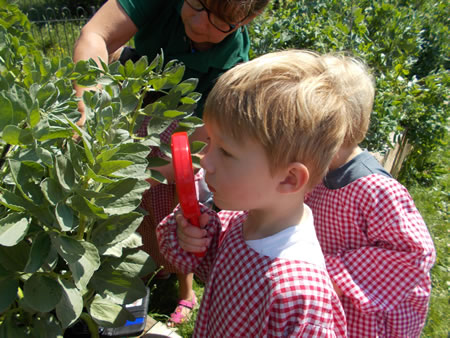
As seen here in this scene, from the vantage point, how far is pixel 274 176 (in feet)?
3.93

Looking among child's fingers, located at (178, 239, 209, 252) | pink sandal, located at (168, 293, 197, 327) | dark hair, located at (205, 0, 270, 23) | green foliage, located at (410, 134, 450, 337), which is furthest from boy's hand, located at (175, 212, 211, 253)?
green foliage, located at (410, 134, 450, 337)

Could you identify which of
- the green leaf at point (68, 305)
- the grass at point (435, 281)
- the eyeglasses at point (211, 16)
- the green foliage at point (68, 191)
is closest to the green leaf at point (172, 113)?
the green foliage at point (68, 191)

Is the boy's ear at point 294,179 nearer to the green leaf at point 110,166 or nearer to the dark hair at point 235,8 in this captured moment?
the green leaf at point 110,166

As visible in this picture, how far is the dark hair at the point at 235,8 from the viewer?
5.54 ft

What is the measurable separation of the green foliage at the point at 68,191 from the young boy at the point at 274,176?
189 mm

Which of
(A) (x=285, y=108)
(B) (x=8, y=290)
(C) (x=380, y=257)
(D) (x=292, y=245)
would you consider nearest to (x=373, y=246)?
(C) (x=380, y=257)

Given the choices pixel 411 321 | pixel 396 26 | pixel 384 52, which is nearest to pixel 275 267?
pixel 411 321

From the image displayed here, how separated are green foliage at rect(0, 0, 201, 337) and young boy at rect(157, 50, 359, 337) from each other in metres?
0.19

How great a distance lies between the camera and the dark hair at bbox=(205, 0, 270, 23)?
169cm

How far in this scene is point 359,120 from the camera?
151cm

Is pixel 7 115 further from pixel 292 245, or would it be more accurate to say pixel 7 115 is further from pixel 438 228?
pixel 438 228

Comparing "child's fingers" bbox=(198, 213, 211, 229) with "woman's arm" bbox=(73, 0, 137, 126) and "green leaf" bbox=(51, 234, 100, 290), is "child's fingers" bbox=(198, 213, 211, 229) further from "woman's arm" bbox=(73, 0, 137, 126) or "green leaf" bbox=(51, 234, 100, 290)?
"woman's arm" bbox=(73, 0, 137, 126)

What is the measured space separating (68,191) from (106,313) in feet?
1.42

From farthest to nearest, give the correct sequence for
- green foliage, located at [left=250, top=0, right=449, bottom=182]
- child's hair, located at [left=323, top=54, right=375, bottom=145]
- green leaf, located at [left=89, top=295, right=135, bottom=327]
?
green foliage, located at [left=250, top=0, right=449, bottom=182] → child's hair, located at [left=323, top=54, right=375, bottom=145] → green leaf, located at [left=89, top=295, right=135, bottom=327]
